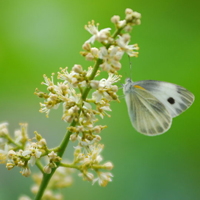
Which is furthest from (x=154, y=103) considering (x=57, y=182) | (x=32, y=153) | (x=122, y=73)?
(x=32, y=153)

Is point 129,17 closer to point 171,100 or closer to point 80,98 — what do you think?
point 80,98

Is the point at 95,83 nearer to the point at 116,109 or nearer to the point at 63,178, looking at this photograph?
the point at 63,178

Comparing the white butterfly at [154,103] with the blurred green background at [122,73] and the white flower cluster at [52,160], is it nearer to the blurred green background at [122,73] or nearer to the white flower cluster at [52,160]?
the blurred green background at [122,73]

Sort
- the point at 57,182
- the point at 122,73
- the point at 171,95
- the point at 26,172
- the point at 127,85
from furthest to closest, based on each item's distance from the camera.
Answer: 1. the point at 122,73
2. the point at 171,95
3. the point at 127,85
4. the point at 57,182
5. the point at 26,172

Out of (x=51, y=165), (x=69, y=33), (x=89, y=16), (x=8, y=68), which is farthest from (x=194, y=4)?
(x=51, y=165)

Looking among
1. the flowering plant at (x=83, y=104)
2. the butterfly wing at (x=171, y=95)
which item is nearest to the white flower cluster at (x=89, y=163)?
the flowering plant at (x=83, y=104)

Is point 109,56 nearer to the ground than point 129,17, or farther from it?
nearer to the ground

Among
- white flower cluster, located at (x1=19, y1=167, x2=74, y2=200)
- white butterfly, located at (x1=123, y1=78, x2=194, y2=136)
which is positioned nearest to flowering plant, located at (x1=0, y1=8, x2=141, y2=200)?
white flower cluster, located at (x1=19, y1=167, x2=74, y2=200)
